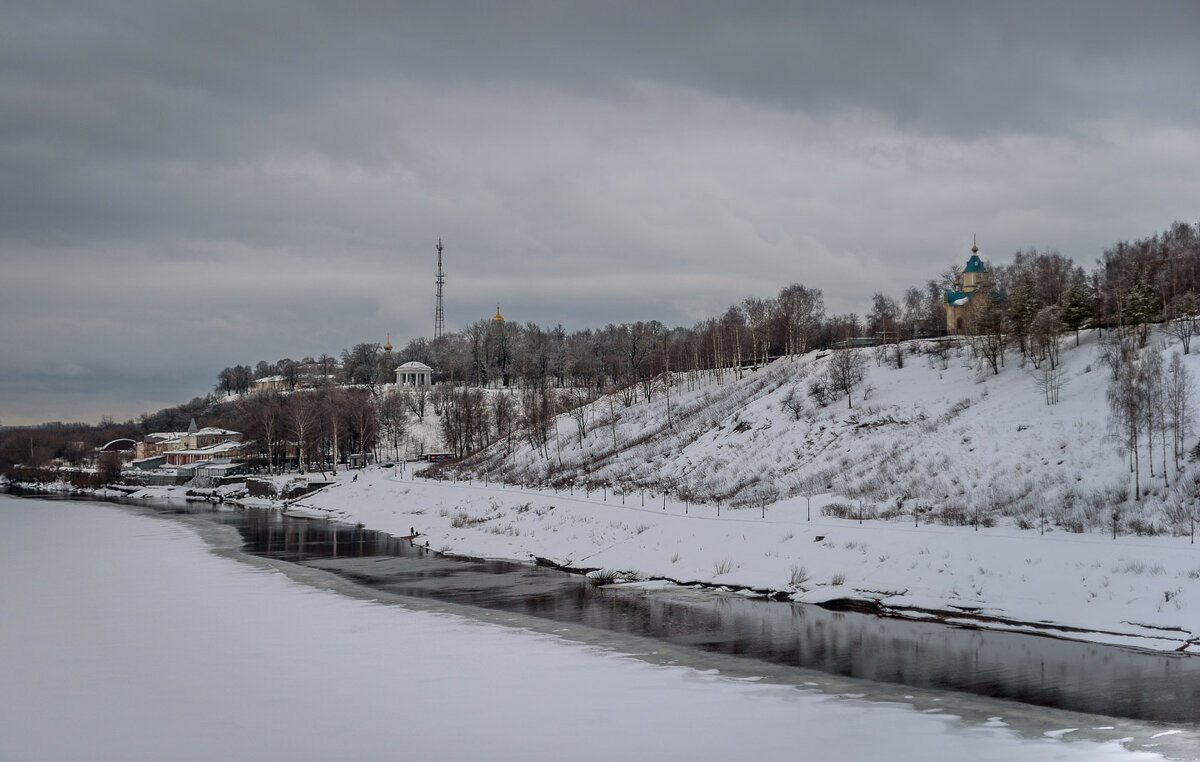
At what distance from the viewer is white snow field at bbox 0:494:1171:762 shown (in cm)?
1359

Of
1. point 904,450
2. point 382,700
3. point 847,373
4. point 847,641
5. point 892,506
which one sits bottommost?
point 847,641

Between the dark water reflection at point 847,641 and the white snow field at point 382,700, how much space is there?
2469mm

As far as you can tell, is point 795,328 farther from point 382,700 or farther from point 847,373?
point 382,700

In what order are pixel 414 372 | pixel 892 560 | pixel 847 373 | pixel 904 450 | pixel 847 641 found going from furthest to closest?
pixel 414 372, pixel 847 373, pixel 904 450, pixel 892 560, pixel 847 641

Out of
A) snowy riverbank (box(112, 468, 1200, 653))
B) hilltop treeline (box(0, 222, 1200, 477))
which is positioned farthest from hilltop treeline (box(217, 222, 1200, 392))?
snowy riverbank (box(112, 468, 1200, 653))

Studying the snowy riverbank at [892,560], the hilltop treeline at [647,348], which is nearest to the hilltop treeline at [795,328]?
→ the hilltop treeline at [647,348]

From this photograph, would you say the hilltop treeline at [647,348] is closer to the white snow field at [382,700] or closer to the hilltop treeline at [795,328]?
the hilltop treeline at [795,328]

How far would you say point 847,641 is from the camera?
21938mm

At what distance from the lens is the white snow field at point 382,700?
13586mm

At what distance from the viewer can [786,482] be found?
44594 millimetres

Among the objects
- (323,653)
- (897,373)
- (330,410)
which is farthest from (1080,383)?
(330,410)

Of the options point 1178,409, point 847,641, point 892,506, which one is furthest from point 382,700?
point 1178,409

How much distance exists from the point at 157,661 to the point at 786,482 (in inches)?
1272

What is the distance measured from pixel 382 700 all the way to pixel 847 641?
12.1 meters
